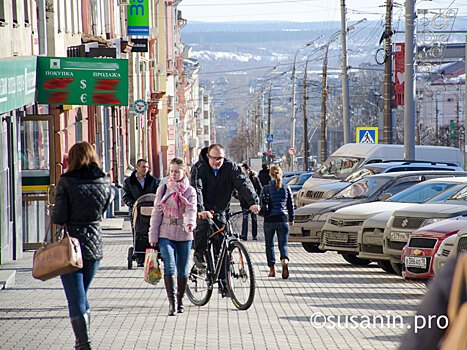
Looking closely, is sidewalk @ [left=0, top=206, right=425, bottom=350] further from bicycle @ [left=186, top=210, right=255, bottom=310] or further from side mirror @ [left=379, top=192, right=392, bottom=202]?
side mirror @ [left=379, top=192, right=392, bottom=202]

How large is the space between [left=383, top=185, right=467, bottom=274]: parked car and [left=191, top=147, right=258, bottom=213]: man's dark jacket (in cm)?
359

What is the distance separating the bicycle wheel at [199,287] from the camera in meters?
10.0

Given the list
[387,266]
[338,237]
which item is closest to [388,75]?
[338,237]

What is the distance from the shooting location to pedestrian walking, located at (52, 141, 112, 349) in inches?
273

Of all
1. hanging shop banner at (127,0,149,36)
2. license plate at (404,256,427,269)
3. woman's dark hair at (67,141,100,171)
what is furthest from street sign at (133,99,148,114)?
woman's dark hair at (67,141,100,171)

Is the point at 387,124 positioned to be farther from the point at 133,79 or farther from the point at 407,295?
the point at 407,295

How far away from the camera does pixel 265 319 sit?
29.7ft

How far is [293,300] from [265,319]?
161cm

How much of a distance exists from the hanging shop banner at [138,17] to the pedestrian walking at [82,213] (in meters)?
38.2

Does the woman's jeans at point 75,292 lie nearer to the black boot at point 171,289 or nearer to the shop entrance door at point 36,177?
the black boot at point 171,289

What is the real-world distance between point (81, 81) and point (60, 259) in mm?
11380

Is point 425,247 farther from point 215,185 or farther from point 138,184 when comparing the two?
point 138,184

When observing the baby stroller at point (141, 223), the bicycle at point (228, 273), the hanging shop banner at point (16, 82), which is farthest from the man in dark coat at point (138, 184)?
the bicycle at point (228, 273)

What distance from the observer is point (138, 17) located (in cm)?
4559
